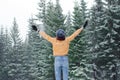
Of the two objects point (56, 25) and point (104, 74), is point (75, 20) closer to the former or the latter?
point (56, 25)

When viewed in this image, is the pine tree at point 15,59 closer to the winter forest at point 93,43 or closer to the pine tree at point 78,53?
the winter forest at point 93,43

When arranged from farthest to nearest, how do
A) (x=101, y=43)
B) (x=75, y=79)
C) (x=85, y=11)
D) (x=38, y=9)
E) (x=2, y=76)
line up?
1. (x=2, y=76)
2. (x=38, y=9)
3. (x=85, y=11)
4. (x=75, y=79)
5. (x=101, y=43)

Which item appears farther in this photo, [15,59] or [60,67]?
[15,59]

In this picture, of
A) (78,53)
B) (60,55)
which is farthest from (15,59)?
(60,55)

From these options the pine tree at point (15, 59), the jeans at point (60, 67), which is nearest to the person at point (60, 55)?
the jeans at point (60, 67)

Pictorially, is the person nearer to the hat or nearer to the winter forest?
the hat

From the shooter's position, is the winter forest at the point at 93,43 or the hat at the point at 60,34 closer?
the hat at the point at 60,34

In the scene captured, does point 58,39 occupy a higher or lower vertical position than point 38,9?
lower

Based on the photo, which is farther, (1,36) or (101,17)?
(1,36)

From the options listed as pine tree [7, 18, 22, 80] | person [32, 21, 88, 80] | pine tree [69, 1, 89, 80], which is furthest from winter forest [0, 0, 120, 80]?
person [32, 21, 88, 80]

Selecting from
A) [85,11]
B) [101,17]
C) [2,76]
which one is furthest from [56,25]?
[2,76]

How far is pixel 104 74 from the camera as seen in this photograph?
37.5 meters

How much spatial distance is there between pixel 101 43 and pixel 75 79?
17.8 feet

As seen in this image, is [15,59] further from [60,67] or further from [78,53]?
[60,67]
